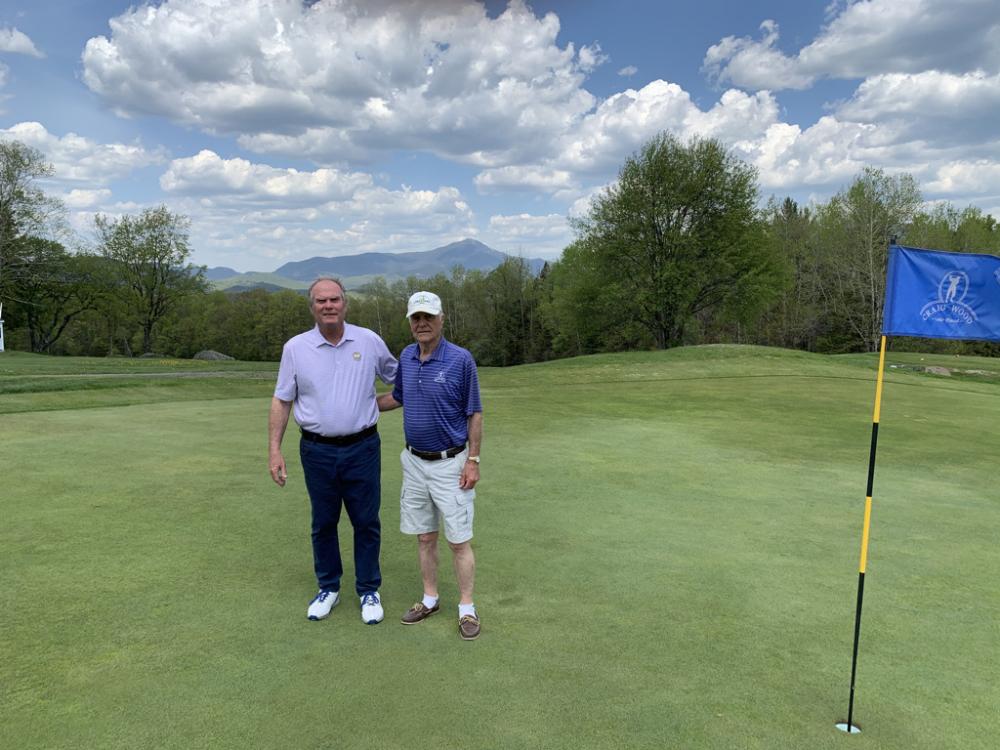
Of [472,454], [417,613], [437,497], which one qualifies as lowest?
[417,613]

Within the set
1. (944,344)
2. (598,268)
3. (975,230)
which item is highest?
(975,230)

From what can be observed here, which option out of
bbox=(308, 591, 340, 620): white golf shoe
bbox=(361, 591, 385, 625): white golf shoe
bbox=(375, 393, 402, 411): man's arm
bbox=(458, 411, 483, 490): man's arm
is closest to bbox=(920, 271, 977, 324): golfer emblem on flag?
bbox=(458, 411, 483, 490): man's arm

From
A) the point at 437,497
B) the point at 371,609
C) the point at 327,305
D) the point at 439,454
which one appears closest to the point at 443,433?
the point at 439,454

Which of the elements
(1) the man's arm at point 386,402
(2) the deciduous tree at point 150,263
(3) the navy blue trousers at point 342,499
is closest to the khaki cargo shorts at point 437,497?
(3) the navy blue trousers at point 342,499

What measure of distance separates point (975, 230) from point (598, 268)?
1393 inches

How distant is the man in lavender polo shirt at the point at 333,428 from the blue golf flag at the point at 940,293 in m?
3.47

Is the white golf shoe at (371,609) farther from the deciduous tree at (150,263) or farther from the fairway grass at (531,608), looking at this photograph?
the deciduous tree at (150,263)

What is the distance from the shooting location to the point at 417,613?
4.17m

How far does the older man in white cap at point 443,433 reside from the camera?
13.5 ft

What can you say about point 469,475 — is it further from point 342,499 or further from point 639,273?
point 639,273

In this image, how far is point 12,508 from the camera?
5.99 m

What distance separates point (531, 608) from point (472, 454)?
1156 millimetres

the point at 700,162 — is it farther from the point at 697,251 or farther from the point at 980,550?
the point at 980,550

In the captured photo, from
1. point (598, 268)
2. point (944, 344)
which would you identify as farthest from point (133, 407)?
point (944, 344)
